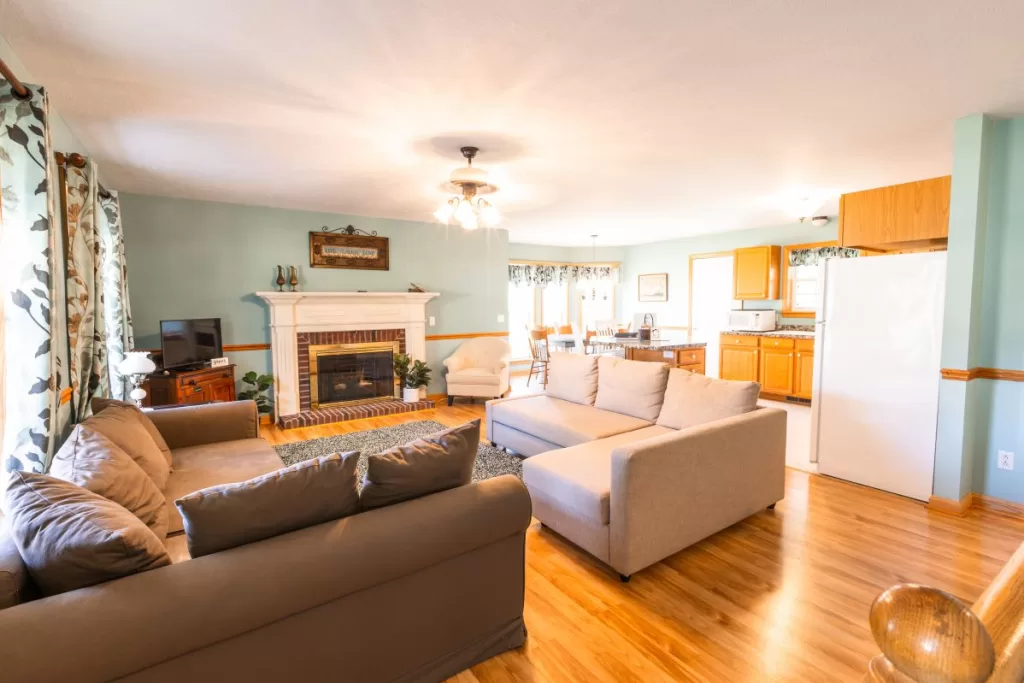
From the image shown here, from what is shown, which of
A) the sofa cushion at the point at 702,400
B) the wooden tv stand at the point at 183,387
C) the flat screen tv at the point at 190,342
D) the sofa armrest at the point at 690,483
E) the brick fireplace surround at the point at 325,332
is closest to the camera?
the sofa armrest at the point at 690,483

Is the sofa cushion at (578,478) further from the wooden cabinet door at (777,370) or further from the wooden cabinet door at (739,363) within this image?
the wooden cabinet door at (739,363)

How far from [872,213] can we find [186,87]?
4342 millimetres

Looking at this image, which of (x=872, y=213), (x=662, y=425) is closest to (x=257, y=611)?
(x=662, y=425)

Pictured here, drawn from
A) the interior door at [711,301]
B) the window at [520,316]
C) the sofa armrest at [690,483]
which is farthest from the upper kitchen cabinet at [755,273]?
the sofa armrest at [690,483]

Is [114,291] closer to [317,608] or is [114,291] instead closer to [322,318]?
[322,318]

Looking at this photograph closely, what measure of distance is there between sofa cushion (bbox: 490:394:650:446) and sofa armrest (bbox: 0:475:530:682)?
1.52 m

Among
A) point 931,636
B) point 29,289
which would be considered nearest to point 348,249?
point 29,289

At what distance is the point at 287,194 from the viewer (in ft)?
15.1

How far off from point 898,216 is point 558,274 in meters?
5.96

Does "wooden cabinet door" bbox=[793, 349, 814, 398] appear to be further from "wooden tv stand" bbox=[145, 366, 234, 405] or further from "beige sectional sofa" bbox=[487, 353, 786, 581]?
"wooden tv stand" bbox=[145, 366, 234, 405]

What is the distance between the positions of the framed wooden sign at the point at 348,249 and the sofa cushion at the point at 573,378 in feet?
9.33

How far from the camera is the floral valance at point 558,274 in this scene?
8.60m

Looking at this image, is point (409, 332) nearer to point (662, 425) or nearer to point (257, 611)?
point (662, 425)

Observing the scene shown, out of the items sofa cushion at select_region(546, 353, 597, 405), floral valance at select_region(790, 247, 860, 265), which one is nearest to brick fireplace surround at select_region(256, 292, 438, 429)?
sofa cushion at select_region(546, 353, 597, 405)
